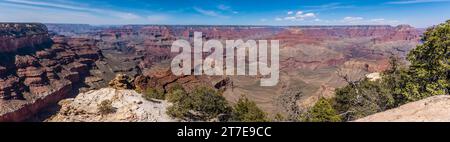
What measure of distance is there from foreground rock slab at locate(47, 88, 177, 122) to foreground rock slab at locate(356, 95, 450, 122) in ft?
67.2

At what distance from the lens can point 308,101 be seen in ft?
196

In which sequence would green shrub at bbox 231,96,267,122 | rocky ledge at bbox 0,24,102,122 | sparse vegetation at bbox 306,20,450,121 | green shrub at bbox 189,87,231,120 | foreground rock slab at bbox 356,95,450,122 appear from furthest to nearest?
rocky ledge at bbox 0,24,102,122
green shrub at bbox 189,87,231,120
green shrub at bbox 231,96,267,122
sparse vegetation at bbox 306,20,450,121
foreground rock slab at bbox 356,95,450,122

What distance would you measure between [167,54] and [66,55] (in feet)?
273

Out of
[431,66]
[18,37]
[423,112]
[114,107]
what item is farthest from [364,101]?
[18,37]

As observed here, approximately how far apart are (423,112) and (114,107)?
25.3m

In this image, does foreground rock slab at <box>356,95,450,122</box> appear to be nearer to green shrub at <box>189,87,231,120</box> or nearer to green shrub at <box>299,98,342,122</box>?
green shrub at <box>299,98,342,122</box>

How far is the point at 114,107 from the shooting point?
29250mm

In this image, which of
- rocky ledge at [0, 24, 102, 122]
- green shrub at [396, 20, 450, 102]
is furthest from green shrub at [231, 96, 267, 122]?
rocky ledge at [0, 24, 102, 122]

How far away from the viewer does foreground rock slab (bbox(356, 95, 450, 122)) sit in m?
11.6

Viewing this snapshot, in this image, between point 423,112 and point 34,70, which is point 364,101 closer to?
point 423,112

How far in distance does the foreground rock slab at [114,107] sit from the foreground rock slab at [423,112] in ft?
67.2

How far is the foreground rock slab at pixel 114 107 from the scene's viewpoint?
27.2 m
